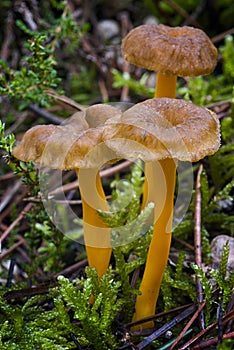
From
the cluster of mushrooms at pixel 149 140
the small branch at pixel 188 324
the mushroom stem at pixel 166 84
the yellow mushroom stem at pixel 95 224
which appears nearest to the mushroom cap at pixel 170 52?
the cluster of mushrooms at pixel 149 140

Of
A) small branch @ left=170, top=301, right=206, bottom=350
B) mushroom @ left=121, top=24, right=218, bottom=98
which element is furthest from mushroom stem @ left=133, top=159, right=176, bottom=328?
mushroom @ left=121, top=24, right=218, bottom=98

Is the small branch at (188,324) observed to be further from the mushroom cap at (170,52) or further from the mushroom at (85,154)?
the mushroom cap at (170,52)

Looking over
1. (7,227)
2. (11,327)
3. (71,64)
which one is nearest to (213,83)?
(71,64)

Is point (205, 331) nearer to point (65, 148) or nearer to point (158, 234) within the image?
point (158, 234)

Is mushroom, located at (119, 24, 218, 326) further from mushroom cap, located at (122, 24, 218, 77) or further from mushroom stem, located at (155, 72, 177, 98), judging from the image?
mushroom stem, located at (155, 72, 177, 98)

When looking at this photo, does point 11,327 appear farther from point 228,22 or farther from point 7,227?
point 228,22

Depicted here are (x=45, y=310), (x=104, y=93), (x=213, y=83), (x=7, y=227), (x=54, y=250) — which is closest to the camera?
(x=45, y=310)

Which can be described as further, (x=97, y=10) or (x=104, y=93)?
(x=97, y=10)
